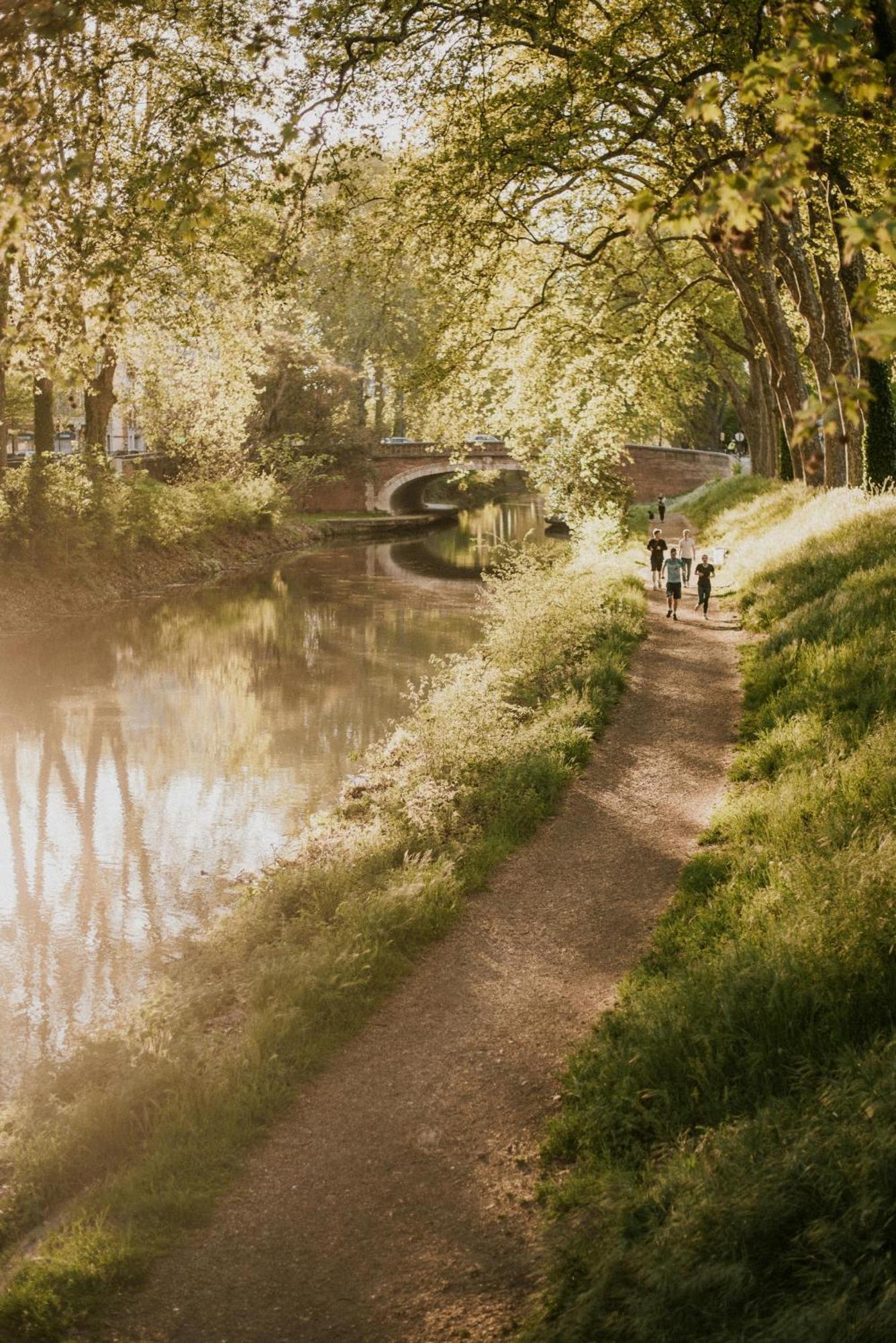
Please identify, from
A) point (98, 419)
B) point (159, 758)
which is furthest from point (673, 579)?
point (98, 419)

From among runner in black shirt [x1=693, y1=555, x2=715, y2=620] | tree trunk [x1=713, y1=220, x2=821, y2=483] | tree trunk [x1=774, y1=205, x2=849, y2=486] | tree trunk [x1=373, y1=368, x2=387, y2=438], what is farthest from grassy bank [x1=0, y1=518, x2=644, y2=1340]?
tree trunk [x1=373, y1=368, x2=387, y2=438]

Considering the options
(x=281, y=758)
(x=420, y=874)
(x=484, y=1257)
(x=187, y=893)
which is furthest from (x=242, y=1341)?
(x=281, y=758)

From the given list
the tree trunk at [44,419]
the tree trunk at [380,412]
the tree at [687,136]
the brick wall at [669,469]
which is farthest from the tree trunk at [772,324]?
the tree trunk at [380,412]

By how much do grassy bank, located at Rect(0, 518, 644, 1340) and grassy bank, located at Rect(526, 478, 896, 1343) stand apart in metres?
1.81

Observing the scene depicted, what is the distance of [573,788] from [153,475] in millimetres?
40841

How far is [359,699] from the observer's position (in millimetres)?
19531

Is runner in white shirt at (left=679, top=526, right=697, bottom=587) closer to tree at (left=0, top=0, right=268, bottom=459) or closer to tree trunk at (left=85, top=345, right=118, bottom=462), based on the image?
tree at (left=0, top=0, right=268, bottom=459)

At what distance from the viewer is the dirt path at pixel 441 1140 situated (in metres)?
4.83

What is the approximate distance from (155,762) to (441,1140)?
10805 mm

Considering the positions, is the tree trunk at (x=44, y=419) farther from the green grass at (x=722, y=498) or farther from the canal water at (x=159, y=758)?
the green grass at (x=722, y=498)

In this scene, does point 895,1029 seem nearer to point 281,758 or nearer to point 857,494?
point 281,758

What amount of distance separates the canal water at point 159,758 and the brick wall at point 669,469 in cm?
2765

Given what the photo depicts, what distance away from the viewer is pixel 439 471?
6006 cm

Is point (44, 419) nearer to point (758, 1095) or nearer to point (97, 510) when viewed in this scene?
point (97, 510)
